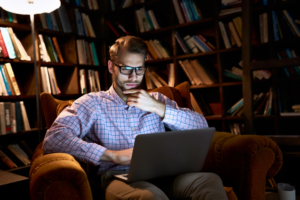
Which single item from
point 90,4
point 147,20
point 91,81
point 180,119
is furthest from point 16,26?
point 180,119

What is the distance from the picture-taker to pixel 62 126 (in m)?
1.28

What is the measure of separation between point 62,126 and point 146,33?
2075 millimetres

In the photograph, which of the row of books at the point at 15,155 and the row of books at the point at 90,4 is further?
the row of books at the point at 90,4

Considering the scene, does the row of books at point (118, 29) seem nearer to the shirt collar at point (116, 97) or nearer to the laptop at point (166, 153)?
the shirt collar at point (116, 97)

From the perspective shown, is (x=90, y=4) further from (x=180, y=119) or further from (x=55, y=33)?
(x=180, y=119)

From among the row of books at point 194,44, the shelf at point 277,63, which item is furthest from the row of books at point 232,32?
the shelf at point 277,63

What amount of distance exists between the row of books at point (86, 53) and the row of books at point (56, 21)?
0.67ft

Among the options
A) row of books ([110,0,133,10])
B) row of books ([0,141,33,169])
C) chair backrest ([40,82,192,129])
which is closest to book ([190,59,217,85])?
chair backrest ([40,82,192,129])

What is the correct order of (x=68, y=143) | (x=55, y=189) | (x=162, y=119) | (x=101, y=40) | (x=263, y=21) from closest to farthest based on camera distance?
(x=55, y=189)
(x=68, y=143)
(x=162, y=119)
(x=263, y=21)
(x=101, y=40)

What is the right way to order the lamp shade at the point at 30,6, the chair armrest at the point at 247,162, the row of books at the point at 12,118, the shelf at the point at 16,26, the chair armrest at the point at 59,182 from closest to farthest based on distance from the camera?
the chair armrest at the point at 59,182 → the chair armrest at the point at 247,162 → the lamp shade at the point at 30,6 → the row of books at the point at 12,118 → the shelf at the point at 16,26

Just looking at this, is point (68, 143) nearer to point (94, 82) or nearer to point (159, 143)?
point (159, 143)

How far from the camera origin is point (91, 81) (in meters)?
3.06

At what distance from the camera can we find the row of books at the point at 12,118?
87.0 inches

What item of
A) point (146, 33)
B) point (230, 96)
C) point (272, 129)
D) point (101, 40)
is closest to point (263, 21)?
point (230, 96)
